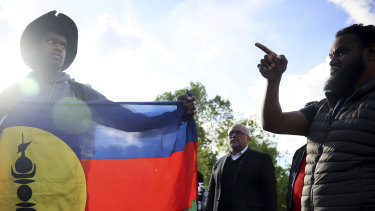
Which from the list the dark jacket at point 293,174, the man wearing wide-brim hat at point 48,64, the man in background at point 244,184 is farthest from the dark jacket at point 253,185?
the man wearing wide-brim hat at point 48,64

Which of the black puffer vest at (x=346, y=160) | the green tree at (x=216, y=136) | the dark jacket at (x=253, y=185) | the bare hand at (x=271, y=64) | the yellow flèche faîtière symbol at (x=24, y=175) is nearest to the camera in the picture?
the black puffer vest at (x=346, y=160)

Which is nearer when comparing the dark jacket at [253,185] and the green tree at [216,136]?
the dark jacket at [253,185]

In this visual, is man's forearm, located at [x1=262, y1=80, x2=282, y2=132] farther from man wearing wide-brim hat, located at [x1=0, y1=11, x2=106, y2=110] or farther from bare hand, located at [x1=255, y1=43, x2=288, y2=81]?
man wearing wide-brim hat, located at [x1=0, y1=11, x2=106, y2=110]

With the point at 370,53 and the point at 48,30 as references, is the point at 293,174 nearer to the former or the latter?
the point at 370,53

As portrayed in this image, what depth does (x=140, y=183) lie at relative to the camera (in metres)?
3.51

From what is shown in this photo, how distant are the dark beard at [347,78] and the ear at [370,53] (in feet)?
0.26

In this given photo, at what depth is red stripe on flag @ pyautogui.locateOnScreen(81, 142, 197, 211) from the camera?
337cm

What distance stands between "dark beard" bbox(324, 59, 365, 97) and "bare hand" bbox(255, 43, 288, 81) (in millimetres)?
424

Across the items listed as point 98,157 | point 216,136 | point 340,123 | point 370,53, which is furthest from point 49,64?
point 216,136

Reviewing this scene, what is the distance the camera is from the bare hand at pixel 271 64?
2779mm

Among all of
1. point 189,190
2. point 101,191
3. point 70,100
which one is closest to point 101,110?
point 70,100

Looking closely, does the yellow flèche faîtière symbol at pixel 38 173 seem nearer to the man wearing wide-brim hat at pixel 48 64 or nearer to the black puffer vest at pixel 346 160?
the man wearing wide-brim hat at pixel 48 64

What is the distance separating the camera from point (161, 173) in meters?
3.58

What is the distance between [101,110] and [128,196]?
33.9 inches
